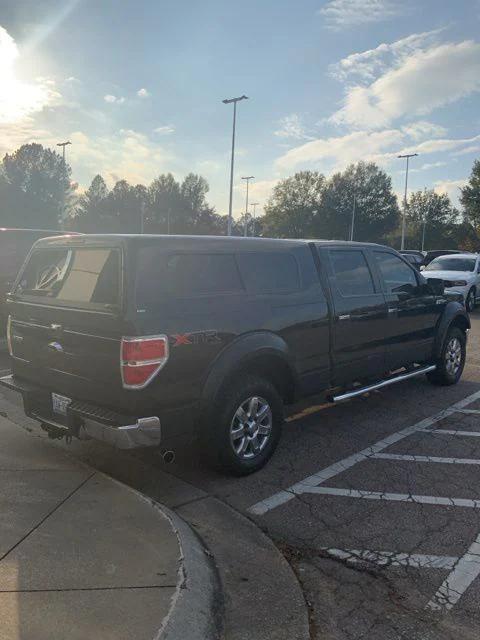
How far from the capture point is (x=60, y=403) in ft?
12.8

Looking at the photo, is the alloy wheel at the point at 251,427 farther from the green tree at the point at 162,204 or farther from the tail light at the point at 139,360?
the green tree at the point at 162,204

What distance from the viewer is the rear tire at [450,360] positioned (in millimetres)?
6797

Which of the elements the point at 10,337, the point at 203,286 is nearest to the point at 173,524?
the point at 203,286

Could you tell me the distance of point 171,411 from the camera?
362 centimetres

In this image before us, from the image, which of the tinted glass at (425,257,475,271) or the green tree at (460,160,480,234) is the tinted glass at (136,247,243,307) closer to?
the tinted glass at (425,257,475,271)

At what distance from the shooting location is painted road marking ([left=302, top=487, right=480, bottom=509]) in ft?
12.6

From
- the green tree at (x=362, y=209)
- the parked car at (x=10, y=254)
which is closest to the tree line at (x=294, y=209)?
the green tree at (x=362, y=209)

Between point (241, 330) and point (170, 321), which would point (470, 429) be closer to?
point (241, 330)

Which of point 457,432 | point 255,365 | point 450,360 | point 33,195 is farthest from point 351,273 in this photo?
point 33,195

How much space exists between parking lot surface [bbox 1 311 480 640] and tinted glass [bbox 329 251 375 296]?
1.31m

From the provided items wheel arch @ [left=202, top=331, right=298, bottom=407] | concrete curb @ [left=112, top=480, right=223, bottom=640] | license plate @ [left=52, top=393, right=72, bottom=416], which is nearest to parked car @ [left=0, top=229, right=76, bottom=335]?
license plate @ [left=52, top=393, right=72, bottom=416]

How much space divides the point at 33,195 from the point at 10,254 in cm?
5732

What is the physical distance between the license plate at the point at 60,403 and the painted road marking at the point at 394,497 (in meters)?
1.86

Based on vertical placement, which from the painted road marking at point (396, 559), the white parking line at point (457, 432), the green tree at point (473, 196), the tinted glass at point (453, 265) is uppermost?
the green tree at point (473, 196)
